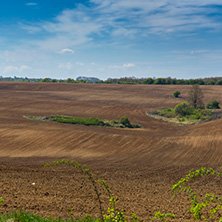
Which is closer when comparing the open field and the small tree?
the open field

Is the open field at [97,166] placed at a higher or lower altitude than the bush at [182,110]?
lower

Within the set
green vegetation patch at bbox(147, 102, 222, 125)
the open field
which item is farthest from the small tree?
the open field

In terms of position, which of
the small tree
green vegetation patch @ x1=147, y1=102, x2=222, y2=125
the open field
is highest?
the small tree

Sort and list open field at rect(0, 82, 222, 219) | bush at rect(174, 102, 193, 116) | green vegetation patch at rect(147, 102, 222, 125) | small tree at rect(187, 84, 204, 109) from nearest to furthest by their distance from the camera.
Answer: open field at rect(0, 82, 222, 219) → green vegetation patch at rect(147, 102, 222, 125) → bush at rect(174, 102, 193, 116) → small tree at rect(187, 84, 204, 109)

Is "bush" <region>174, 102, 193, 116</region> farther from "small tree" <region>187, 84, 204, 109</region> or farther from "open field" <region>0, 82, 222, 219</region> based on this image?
"open field" <region>0, 82, 222, 219</region>

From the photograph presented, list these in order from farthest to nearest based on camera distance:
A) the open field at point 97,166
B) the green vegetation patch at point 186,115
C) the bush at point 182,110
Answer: the bush at point 182,110
the green vegetation patch at point 186,115
the open field at point 97,166

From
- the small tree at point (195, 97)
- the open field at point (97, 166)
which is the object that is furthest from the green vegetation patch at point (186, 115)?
the open field at point (97, 166)

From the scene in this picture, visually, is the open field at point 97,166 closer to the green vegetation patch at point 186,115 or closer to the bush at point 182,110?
the green vegetation patch at point 186,115

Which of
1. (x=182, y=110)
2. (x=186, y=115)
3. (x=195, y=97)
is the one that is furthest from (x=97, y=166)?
(x=195, y=97)

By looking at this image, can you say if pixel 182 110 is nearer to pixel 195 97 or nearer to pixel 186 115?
pixel 186 115

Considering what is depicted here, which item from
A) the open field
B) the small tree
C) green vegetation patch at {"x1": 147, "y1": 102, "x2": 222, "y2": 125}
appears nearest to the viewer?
the open field

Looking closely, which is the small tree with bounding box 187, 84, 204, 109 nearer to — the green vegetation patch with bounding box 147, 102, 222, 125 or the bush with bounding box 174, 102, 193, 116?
the green vegetation patch with bounding box 147, 102, 222, 125

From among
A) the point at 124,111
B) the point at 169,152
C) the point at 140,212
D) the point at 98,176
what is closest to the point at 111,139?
the point at 169,152

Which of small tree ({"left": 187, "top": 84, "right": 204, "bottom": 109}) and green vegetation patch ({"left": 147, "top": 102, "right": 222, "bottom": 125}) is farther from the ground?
small tree ({"left": 187, "top": 84, "right": 204, "bottom": 109})
